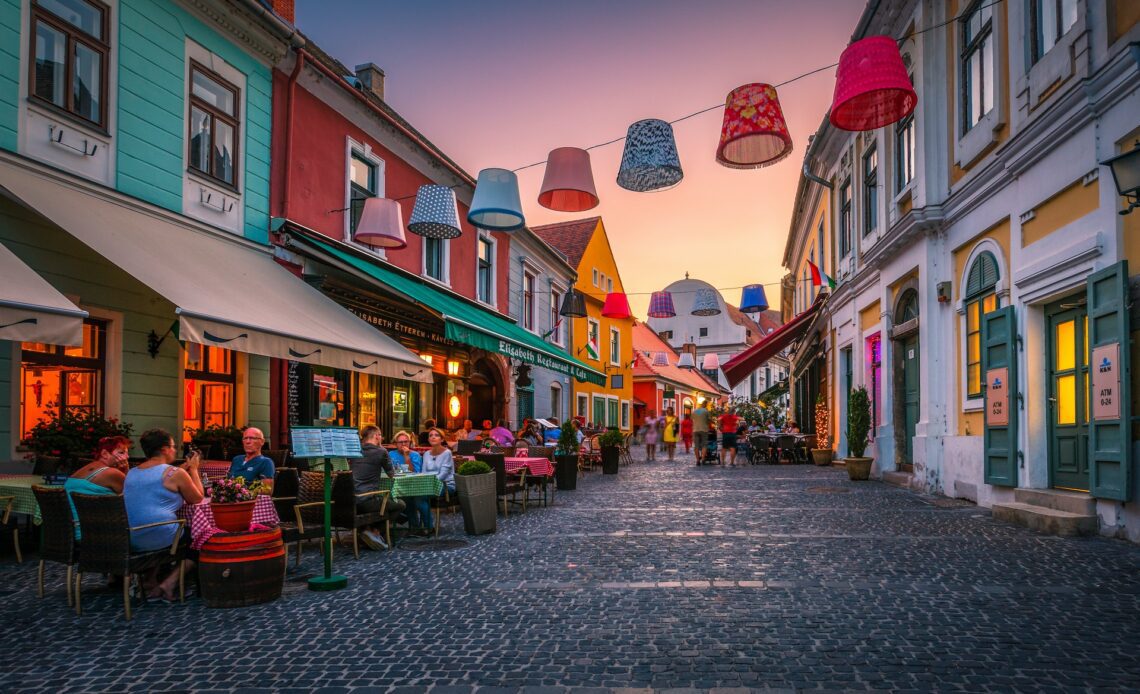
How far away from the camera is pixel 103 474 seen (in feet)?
19.5

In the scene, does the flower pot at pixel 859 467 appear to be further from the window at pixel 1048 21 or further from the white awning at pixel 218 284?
the white awning at pixel 218 284

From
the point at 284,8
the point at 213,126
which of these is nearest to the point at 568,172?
the point at 213,126

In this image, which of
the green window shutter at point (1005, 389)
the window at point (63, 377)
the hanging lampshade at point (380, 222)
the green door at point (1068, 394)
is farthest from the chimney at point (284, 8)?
the green door at point (1068, 394)

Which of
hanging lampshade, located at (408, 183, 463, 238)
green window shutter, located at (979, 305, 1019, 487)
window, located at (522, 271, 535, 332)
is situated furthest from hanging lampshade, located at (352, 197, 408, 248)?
window, located at (522, 271, 535, 332)

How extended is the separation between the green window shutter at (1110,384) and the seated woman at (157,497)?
8015 millimetres

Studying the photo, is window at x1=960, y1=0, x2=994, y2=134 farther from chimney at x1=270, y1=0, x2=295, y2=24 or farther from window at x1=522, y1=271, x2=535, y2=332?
window at x1=522, y1=271, x2=535, y2=332

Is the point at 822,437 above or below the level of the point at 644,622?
above

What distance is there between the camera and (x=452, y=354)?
17.9 m

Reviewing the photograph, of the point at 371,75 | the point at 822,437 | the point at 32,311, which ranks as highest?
the point at 371,75

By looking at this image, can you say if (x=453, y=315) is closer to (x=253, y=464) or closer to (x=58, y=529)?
(x=253, y=464)

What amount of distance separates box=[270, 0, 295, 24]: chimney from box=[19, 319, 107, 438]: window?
22.3ft

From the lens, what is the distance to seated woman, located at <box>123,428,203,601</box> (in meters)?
5.55

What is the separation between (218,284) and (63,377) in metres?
1.86

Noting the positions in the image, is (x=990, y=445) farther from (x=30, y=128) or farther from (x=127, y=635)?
(x=30, y=128)
